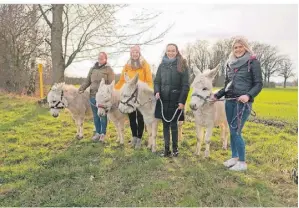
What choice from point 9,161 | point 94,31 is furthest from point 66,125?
point 94,31

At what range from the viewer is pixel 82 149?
7012 mm

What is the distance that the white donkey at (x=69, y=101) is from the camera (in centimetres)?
759

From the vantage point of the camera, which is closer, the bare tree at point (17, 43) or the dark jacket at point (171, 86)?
the dark jacket at point (171, 86)

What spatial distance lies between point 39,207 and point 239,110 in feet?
11.7

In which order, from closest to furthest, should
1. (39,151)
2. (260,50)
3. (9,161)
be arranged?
(9,161)
(39,151)
(260,50)

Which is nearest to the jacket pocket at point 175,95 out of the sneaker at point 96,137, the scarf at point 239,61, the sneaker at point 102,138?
the scarf at point 239,61

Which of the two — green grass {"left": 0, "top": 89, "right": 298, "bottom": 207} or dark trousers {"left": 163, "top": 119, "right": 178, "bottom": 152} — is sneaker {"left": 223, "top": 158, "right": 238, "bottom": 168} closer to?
green grass {"left": 0, "top": 89, "right": 298, "bottom": 207}

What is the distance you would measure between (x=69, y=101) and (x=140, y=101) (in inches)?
91.6

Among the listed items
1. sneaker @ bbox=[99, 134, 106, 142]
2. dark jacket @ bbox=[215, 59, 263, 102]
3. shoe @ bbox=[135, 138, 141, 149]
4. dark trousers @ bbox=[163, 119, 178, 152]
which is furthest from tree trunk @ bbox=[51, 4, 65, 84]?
dark jacket @ bbox=[215, 59, 263, 102]

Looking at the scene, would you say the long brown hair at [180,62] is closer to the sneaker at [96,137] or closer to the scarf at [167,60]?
the scarf at [167,60]

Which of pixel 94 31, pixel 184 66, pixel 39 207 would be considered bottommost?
pixel 39 207

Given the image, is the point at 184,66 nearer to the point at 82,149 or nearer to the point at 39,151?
the point at 82,149

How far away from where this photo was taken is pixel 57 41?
41.2ft

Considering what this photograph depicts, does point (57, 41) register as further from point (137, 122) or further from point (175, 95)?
point (175, 95)
